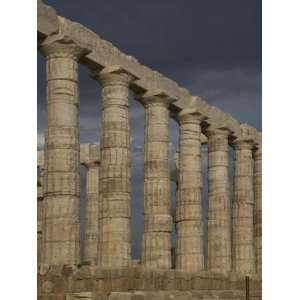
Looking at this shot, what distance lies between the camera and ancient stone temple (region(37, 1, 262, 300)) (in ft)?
80.7

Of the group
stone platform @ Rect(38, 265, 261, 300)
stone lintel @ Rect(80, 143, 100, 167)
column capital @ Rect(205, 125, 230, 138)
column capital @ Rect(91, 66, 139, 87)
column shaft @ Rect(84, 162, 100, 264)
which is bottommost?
stone platform @ Rect(38, 265, 261, 300)

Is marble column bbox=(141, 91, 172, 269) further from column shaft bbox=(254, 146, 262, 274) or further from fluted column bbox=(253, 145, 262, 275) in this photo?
column shaft bbox=(254, 146, 262, 274)

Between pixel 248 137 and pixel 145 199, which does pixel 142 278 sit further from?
pixel 248 137

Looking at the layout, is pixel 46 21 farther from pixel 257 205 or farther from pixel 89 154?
pixel 257 205

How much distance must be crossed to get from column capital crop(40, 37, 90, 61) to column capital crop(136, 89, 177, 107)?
705cm

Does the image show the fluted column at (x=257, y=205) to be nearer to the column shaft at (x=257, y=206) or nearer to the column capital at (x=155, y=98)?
the column shaft at (x=257, y=206)

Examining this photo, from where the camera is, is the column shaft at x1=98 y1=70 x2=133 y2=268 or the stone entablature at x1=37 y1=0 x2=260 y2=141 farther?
the column shaft at x1=98 y1=70 x2=133 y2=268

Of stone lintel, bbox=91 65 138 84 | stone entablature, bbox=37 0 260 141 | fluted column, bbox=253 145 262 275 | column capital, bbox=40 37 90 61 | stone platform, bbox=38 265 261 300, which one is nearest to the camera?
stone platform, bbox=38 265 261 300

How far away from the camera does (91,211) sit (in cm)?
4125

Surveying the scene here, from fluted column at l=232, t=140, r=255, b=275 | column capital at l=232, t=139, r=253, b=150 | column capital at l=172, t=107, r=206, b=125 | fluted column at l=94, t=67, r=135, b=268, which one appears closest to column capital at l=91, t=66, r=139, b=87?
fluted column at l=94, t=67, r=135, b=268
